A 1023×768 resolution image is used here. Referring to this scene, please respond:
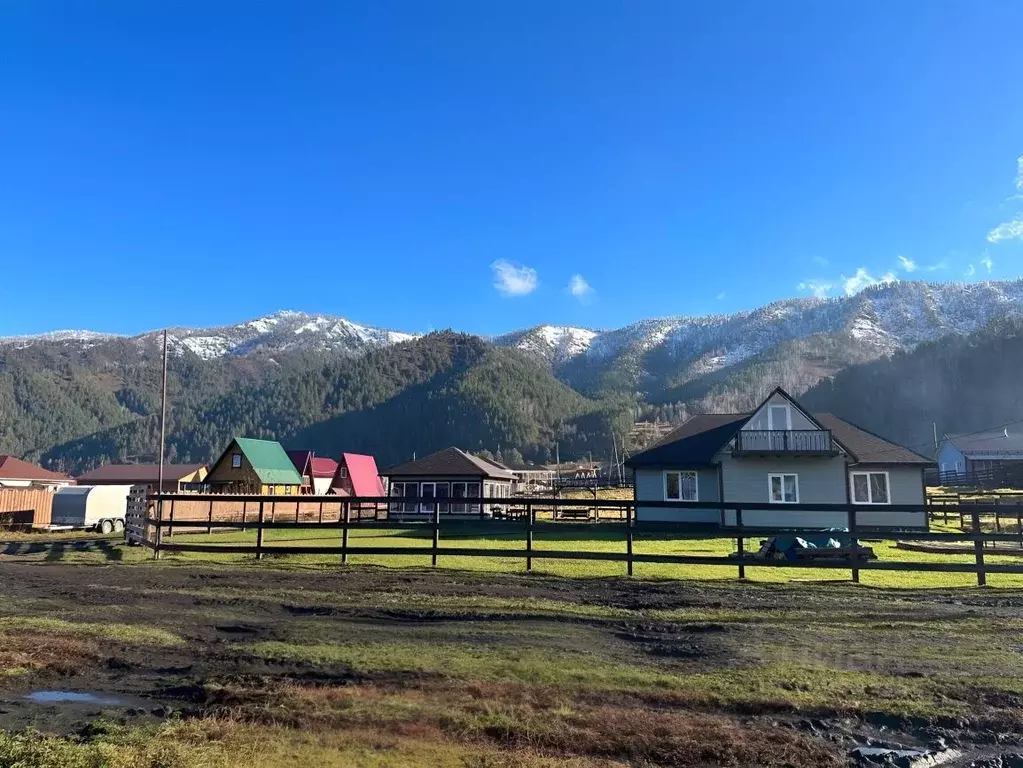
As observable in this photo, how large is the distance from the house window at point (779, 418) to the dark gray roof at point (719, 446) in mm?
1111

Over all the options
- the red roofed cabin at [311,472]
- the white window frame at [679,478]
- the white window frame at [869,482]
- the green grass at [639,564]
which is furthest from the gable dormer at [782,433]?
the red roofed cabin at [311,472]

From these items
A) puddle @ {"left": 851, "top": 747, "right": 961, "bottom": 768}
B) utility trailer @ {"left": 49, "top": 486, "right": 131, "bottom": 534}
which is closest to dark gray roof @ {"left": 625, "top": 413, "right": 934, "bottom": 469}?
puddle @ {"left": 851, "top": 747, "right": 961, "bottom": 768}

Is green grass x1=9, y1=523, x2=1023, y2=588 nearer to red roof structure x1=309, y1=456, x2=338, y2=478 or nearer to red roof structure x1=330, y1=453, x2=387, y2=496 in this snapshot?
red roof structure x1=330, y1=453, x2=387, y2=496

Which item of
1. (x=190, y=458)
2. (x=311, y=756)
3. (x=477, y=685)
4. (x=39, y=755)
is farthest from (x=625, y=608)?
(x=190, y=458)

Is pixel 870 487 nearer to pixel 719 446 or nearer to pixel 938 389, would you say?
pixel 719 446

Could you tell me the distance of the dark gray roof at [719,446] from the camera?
2998cm

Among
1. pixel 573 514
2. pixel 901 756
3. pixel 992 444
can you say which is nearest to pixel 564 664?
pixel 901 756

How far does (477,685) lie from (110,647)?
181 inches

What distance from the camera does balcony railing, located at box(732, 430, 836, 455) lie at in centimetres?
2922

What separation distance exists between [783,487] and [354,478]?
39633 mm

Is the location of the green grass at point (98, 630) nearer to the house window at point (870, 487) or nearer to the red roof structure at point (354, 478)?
the house window at point (870, 487)

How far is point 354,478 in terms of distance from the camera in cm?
5922

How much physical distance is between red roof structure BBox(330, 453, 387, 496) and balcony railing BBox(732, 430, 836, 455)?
122 ft

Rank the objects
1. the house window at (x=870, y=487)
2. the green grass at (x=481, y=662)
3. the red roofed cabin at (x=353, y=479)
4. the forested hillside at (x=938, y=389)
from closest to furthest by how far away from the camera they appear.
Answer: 1. the green grass at (x=481, y=662)
2. the house window at (x=870, y=487)
3. the red roofed cabin at (x=353, y=479)
4. the forested hillside at (x=938, y=389)
